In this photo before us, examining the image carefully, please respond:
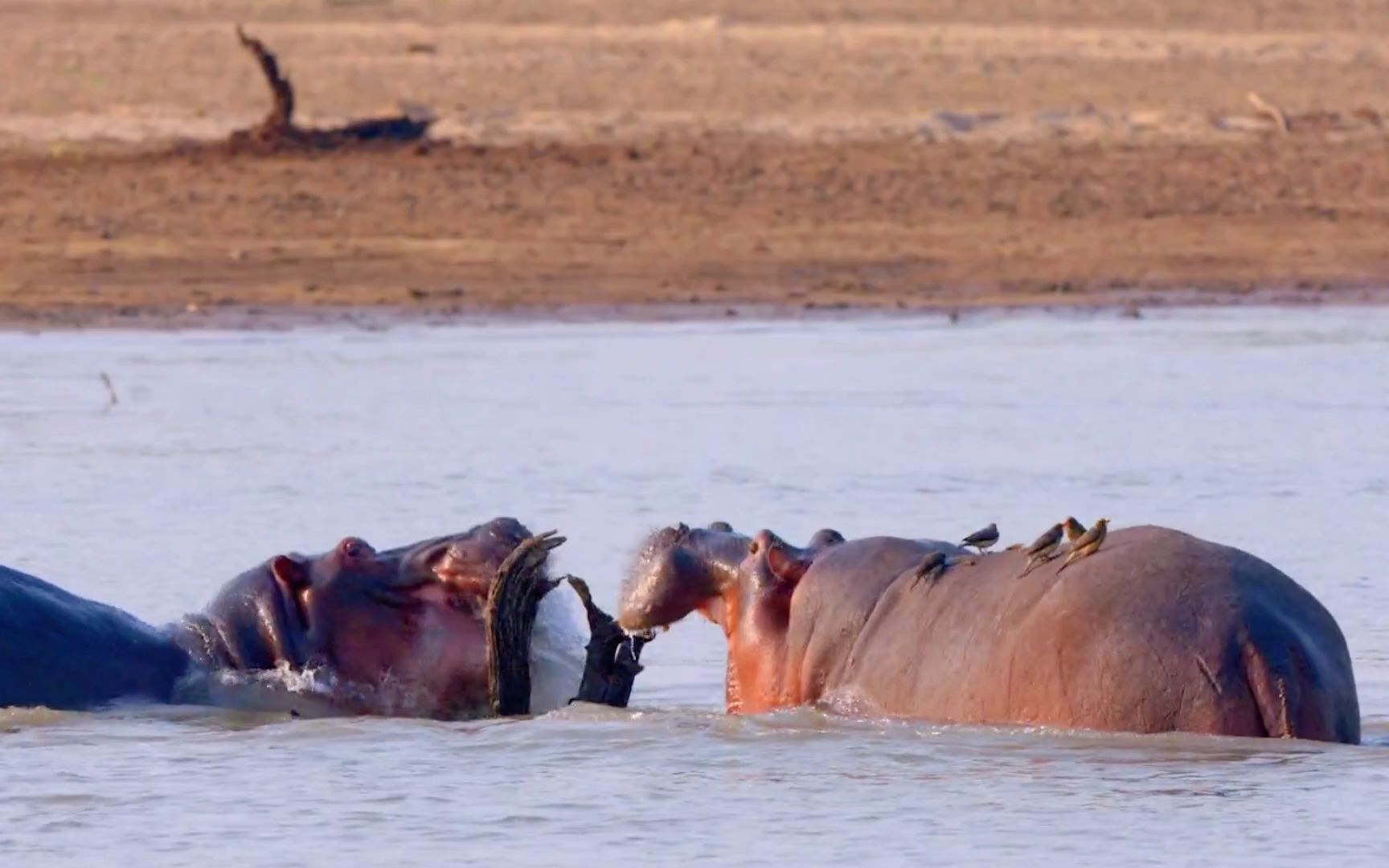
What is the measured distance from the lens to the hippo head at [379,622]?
6051 millimetres

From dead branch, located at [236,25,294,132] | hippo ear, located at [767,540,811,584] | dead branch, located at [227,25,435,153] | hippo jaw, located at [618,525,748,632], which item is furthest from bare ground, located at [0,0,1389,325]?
hippo ear, located at [767,540,811,584]

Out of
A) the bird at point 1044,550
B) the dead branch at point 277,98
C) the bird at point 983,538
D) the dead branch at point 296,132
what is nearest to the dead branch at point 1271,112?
the dead branch at point 296,132

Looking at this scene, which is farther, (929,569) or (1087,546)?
(929,569)

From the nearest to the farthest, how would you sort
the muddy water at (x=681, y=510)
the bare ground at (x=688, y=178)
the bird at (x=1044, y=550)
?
1. the muddy water at (x=681, y=510)
2. the bird at (x=1044, y=550)
3. the bare ground at (x=688, y=178)

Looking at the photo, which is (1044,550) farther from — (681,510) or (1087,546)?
(681,510)

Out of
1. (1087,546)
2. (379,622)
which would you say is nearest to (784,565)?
(1087,546)

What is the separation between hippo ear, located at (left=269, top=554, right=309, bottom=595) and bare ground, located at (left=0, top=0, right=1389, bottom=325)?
9032 millimetres

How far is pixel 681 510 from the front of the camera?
353 inches

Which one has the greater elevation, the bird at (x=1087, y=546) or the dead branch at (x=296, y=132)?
the dead branch at (x=296, y=132)

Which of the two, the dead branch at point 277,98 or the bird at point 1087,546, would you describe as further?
the dead branch at point 277,98

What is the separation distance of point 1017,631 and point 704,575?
2.78ft

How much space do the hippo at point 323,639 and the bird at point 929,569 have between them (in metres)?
0.76

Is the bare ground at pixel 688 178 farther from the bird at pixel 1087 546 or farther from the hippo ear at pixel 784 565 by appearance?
the bird at pixel 1087 546

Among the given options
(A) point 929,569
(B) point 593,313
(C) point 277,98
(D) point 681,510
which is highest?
(C) point 277,98
